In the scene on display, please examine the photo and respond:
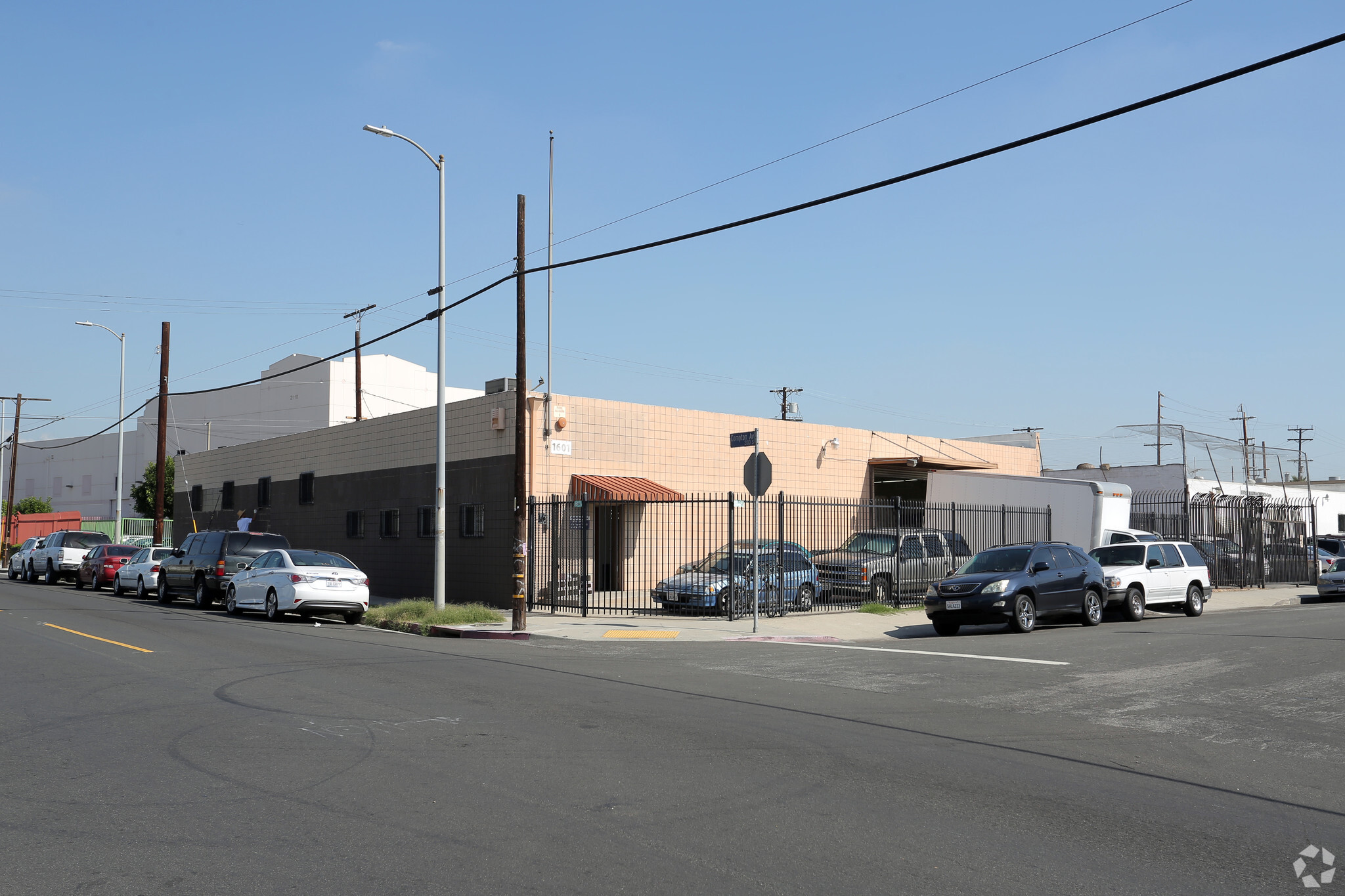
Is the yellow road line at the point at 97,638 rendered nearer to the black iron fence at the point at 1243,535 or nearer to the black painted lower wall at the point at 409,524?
the black painted lower wall at the point at 409,524

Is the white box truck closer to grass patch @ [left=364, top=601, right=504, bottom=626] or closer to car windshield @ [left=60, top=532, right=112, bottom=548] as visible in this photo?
grass patch @ [left=364, top=601, right=504, bottom=626]

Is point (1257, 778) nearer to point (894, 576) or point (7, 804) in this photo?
point (7, 804)

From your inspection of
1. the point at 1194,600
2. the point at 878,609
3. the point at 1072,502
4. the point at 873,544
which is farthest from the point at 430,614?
the point at 1072,502

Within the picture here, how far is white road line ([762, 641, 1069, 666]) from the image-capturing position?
14.6 meters

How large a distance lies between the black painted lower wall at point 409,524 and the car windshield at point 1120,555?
12.8 m

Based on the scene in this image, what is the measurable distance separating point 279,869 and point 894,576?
2059 cm

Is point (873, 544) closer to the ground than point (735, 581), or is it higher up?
higher up

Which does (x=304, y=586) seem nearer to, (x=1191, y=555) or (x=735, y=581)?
(x=735, y=581)

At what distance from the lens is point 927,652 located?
1617 centimetres

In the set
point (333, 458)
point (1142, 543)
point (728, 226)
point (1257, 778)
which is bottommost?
point (1257, 778)

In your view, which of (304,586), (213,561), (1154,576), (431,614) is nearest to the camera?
(431,614)

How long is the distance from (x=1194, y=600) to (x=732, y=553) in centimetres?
1039

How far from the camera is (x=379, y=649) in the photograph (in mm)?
16031

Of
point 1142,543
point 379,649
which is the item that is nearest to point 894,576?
point 1142,543
